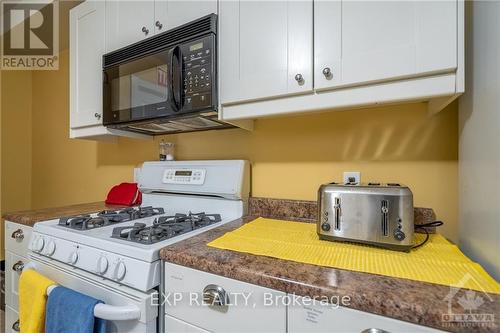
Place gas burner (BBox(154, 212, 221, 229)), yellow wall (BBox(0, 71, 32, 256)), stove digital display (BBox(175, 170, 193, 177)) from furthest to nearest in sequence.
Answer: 1. yellow wall (BBox(0, 71, 32, 256))
2. stove digital display (BBox(175, 170, 193, 177))
3. gas burner (BBox(154, 212, 221, 229))

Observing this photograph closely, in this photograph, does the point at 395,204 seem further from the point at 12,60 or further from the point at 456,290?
the point at 12,60

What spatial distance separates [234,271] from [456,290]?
1.61ft

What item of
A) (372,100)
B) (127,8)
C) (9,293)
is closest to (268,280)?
(372,100)

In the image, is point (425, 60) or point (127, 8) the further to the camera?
point (127, 8)

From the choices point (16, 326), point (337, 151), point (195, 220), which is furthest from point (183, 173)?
point (16, 326)

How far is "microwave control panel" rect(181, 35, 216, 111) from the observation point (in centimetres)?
103

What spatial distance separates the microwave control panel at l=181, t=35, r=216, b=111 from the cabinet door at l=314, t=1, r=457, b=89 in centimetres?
43

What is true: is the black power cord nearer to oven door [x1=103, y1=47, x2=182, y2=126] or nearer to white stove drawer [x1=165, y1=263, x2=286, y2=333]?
white stove drawer [x1=165, y1=263, x2=286, y2=333]

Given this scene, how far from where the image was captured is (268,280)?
60 cm

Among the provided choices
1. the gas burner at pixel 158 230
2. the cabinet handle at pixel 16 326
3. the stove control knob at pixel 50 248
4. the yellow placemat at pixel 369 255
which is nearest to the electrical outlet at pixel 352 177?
the yellow placemat at pixel 369 255

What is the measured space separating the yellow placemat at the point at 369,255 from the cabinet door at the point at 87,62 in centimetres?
121

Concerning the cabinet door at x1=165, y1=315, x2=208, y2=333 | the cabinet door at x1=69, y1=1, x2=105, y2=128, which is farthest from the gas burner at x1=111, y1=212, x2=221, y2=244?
the cabinet door at x1=69, y1=1, x2=105, y2=128

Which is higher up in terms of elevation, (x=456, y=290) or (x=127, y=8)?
(x=127, y=8)

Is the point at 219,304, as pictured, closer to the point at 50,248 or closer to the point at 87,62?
the point at 50,248
